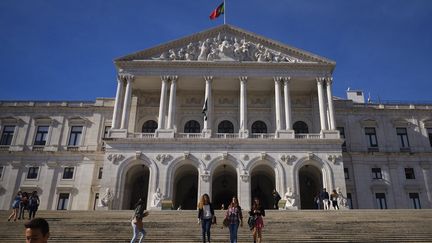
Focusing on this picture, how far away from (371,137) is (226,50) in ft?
65.4

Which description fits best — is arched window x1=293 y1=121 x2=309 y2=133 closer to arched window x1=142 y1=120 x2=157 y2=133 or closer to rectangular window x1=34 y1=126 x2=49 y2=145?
arched window x1=142 y1=120 x2=157 y2=133

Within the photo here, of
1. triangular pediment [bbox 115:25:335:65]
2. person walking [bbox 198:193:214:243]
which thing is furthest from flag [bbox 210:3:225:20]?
person walking [bbox 198:193:214:243]

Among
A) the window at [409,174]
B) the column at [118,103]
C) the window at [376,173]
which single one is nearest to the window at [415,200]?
the window at [409,174]

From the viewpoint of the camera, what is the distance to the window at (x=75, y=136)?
45344mm

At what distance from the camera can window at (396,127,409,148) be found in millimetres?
45656

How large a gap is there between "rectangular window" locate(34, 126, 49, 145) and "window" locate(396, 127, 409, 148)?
41.0m

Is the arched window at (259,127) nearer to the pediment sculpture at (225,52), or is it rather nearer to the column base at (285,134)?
the column base at (285,134)

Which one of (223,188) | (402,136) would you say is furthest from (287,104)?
(402,136)

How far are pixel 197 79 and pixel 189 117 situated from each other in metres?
4.48

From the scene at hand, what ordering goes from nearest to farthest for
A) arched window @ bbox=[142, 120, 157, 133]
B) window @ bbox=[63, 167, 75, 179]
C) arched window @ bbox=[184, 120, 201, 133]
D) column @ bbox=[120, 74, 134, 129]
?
column @ bbox=[120, 74, 134, 129] < arched window @ bbox=[184, 120, 201, 133] < arched window @ bbox=[142, 120, 157, 133] < window @ bbox=[63, 167, 75, 179]

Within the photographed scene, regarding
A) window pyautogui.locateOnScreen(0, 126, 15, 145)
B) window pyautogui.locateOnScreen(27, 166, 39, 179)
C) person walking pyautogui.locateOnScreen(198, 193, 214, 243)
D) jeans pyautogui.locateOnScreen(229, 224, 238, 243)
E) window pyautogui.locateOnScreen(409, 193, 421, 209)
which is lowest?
jeans pyautogui.locateOnScreen(229, 224, 238, 243)

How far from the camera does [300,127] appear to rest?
43.3 meters

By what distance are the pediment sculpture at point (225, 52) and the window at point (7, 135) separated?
1938 centimetres

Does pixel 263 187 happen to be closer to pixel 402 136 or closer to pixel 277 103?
pixel 277 103
